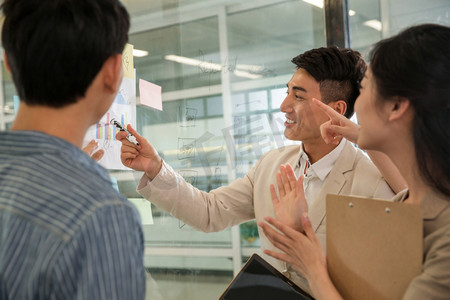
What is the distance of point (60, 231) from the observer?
65cm

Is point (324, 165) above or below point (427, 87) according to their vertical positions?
below

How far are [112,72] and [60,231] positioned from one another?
1.01 ft

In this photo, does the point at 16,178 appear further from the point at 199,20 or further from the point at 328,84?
the point at 199,20

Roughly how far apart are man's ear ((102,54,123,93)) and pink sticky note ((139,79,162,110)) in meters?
1.17

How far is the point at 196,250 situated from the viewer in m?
2.36

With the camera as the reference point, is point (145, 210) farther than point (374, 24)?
No

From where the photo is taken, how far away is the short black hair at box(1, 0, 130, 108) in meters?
0.74

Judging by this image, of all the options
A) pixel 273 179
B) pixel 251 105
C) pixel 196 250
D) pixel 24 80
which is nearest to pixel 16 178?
pixel 24 80

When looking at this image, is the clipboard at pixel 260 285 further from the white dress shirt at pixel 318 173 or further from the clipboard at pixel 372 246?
the white dress shirt at pixel 318 173

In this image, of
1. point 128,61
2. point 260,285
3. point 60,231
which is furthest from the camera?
point 128,61

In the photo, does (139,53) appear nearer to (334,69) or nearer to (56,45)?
(334,69)

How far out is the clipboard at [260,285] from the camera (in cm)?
133

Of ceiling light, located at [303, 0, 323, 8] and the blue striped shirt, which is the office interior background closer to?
ceiling light, located at [303, 0, 323, 8]

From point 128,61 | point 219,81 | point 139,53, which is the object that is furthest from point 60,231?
point 219,81
